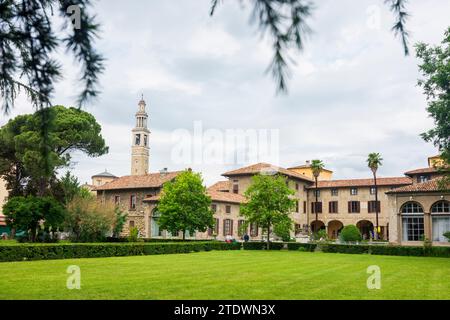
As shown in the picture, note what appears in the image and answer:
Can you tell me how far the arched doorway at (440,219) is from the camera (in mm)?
35562

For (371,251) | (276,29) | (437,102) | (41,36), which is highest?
(437,102)

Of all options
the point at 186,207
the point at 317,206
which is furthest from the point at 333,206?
the point at 186,207

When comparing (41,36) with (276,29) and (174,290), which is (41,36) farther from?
(174,290)

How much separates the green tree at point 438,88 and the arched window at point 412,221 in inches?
390

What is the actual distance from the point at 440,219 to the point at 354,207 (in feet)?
66.5

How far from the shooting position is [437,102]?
25391 millimetres

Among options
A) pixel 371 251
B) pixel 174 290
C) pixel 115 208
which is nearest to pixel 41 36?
pixel 174 290

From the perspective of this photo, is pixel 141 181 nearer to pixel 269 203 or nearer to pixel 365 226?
pixel 269 203

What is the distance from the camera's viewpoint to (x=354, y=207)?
5606 centimetres

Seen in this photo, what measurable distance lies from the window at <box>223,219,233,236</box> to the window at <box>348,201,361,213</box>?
16.8 meters

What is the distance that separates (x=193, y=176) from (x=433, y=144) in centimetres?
1976

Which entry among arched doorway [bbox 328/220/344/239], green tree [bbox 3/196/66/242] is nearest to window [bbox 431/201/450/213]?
arched doorway [bbox 328/220/344/239]

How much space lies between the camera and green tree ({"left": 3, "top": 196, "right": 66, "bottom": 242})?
3453cm

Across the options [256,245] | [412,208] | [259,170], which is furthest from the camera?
[259,170]
